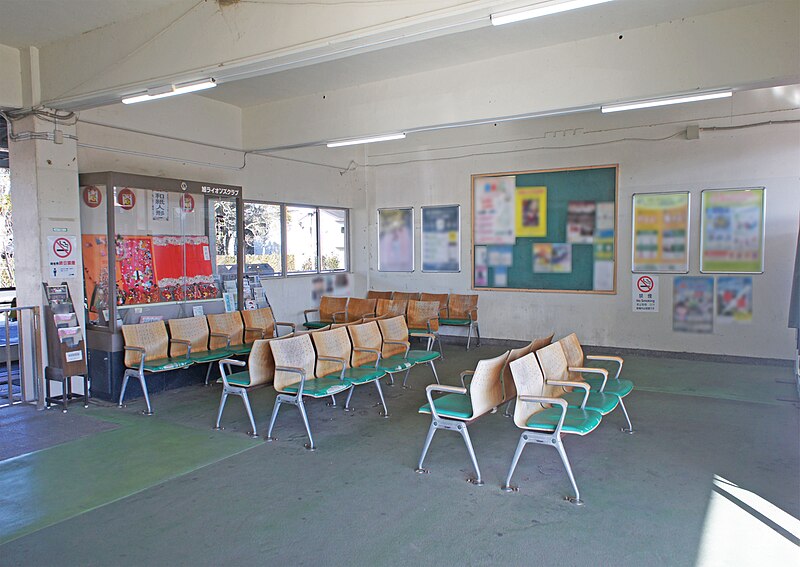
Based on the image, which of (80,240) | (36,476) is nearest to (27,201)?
(80,240)

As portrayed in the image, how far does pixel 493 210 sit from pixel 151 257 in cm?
538

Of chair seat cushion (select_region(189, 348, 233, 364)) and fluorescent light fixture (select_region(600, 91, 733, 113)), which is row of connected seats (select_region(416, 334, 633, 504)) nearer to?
fluorescent light fixture (select_region(600, 91, 733, 113))

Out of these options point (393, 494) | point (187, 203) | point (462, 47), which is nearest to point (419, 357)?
point (393, 494)

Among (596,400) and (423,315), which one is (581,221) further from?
(596,400)

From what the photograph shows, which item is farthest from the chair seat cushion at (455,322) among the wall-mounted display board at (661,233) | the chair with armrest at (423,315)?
the wall-mounted display board at (661,233)

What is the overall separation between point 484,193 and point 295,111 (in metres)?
3.49

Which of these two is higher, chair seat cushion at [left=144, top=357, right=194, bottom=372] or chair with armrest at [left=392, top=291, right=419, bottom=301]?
chair with armrest at [left=392, top=291, right=419, bottom=301]

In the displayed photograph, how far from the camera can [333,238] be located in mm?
10367

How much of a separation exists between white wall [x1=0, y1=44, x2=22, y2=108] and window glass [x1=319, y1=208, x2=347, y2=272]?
4.93 m

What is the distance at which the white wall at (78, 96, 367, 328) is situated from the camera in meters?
6.66

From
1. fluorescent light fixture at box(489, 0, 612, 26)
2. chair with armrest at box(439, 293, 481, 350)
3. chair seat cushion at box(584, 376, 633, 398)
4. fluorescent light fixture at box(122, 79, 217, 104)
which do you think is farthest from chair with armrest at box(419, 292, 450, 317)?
fluorescent light fixture at box(489, 0, 612, 26)

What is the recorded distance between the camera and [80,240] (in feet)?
20.3

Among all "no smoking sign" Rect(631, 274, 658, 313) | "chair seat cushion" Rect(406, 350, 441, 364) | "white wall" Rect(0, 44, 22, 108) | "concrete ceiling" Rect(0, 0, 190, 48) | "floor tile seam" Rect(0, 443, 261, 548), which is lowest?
"floor tile seam" Rect(0, 443, 261, 548)

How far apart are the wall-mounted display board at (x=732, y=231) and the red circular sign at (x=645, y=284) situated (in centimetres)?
67
